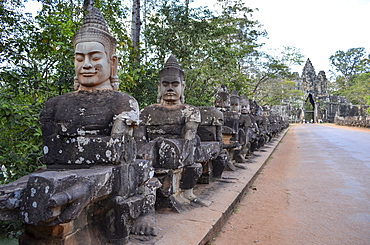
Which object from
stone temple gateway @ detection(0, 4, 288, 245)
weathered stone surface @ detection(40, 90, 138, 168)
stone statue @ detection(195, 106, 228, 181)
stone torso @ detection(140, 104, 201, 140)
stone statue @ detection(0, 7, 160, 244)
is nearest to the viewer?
stone temple gateway @ detection(0, 4, 288, 245)

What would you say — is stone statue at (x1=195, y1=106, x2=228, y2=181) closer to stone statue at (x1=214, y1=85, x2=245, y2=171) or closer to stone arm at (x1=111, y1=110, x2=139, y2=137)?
stone statue at (x1=214, y1=85, x2=245, y2=171)

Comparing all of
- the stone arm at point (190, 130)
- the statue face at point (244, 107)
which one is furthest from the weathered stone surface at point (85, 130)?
the statue face at point (244, 107)

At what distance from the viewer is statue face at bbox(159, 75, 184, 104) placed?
4.32 metres

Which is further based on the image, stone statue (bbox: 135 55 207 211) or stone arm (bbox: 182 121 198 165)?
stone arm (bbox: 182 121 198 165)

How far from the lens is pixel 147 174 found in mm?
3064

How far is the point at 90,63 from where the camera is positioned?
9.45 feet

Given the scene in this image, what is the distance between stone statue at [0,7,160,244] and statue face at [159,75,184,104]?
1.30 meters

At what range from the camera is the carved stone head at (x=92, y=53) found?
288 cm

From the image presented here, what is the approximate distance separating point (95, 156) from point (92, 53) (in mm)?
986

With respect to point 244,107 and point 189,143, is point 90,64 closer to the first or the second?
point 189,143

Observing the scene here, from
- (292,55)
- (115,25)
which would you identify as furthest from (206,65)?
(292,55)

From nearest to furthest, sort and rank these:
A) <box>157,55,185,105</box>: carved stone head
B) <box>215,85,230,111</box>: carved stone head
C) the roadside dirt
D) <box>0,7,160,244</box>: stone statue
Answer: <box>0,7,160,244</box>: stone statue < the roadside dirt < <box>157,55,185,105</box>: carved stone head < <box>215,85,230,111</box>: carved stone head

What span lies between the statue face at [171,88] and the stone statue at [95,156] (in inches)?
51.1

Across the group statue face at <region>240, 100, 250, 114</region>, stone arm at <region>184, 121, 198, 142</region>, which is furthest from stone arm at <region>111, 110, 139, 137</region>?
statue face at <region>240, 100, 250, 114</region>
